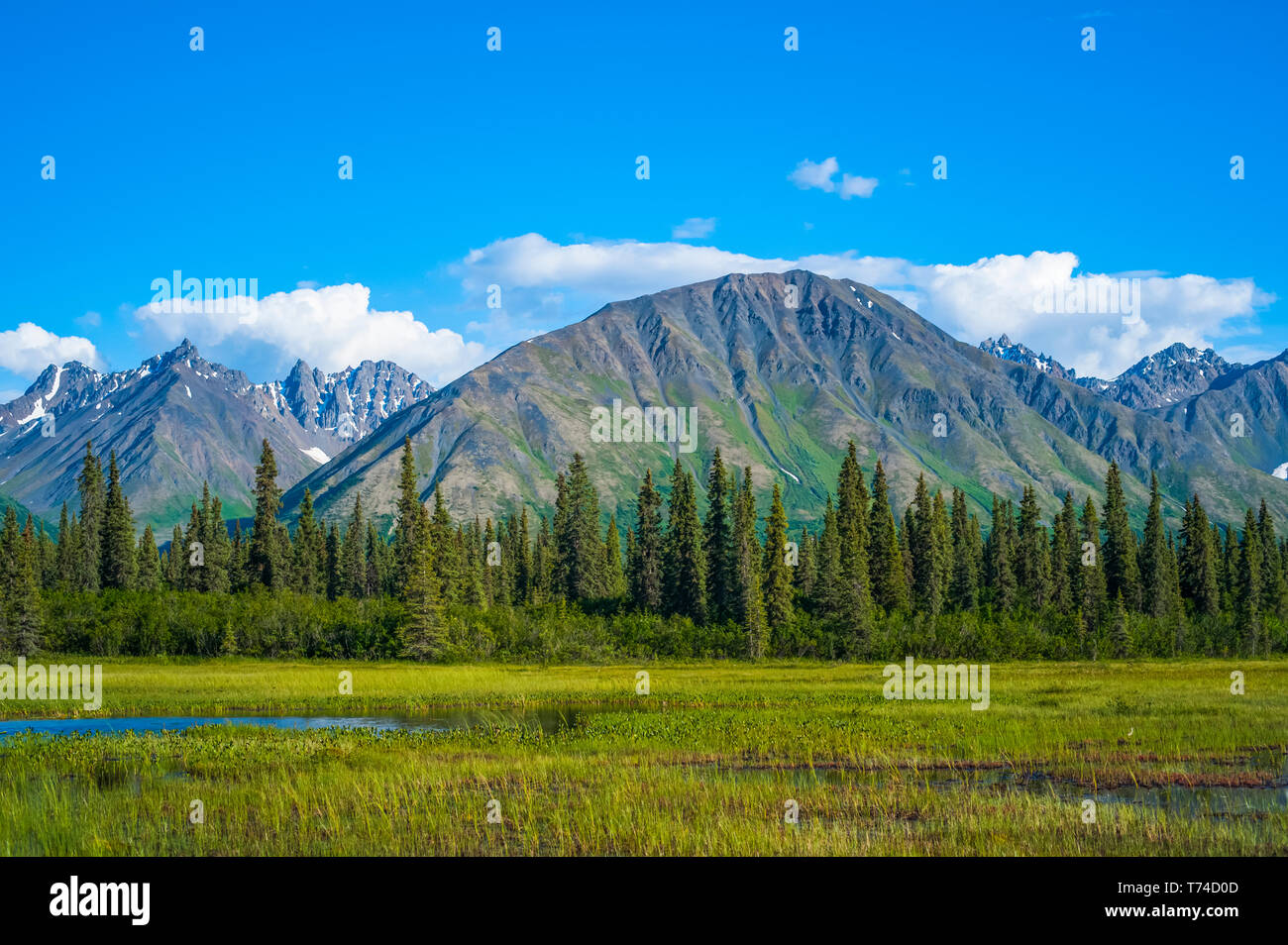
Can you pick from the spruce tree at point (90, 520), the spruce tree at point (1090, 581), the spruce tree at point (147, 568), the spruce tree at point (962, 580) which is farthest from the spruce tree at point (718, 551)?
the spruce tree at point (90, 520)

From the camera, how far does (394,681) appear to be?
6575cm

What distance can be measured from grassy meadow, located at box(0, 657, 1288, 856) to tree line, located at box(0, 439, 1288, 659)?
1672 inches

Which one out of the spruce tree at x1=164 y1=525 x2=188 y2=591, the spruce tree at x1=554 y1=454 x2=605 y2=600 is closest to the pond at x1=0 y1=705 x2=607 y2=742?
the spruce tree at x1=554 y1=454 x2=605 y2=600

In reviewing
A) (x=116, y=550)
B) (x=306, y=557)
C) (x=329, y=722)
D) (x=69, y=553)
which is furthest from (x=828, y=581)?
(x=69, y=553)

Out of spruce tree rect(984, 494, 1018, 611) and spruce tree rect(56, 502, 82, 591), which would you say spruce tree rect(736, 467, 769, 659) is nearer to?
spruce tree rect(984, 494, 1018, 611)

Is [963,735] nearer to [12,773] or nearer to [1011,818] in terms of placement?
[1011,818]

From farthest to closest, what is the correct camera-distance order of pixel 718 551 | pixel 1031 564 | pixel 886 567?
pixel 1031 564 → pixel 886 567 → pixel 718 551

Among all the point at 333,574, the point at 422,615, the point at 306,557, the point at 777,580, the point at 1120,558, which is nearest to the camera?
the point at 422,615

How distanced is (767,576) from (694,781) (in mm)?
73842

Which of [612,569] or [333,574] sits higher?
[333,574]

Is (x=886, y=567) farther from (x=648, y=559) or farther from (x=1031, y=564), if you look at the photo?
(x=648, y=559)

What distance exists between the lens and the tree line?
3738 inches

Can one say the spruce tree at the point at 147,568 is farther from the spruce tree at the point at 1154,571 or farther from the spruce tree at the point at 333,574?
the spruce tree at the point at 1154,571

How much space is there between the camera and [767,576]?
100188 millimetres
